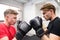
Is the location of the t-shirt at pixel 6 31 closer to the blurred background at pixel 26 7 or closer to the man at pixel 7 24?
the man at pixel 7 24

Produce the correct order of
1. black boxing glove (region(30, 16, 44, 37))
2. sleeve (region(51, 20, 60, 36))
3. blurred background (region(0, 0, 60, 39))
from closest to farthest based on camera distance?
1. sleeve (region(51, 20, 60, 36))
2. black boxing glove (region(30, 16, 44, 37))
3. blurred background (region(0, 0, 60, 39))

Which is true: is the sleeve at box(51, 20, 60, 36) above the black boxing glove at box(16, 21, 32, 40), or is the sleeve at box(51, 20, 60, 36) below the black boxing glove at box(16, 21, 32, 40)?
above

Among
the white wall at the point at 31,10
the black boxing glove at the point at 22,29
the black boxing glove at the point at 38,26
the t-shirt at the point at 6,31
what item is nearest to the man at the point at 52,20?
the black boxing glove at the point at 38,26

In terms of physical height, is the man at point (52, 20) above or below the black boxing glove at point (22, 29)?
above

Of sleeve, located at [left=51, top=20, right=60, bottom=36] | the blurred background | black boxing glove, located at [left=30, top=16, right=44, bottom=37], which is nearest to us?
sleeve, located at [left=51, top=20, right=60, bottom=36]

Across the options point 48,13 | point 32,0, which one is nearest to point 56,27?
point 48,13

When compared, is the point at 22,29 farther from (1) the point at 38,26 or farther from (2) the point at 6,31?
(2) the point at 6,31

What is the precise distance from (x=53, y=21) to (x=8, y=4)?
9.47 feet

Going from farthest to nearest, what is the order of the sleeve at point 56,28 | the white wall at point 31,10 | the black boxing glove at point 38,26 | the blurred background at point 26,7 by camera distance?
the white wall at point 31,10 → the blurred background at point 26,7 → the black boxing glove at point 38,26 → the sleeve at point 56,28

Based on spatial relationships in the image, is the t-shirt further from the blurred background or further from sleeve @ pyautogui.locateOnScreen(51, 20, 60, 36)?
the blurred background

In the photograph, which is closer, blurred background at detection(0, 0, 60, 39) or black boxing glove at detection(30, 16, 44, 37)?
black boxing glove at detection(30, 16, 44, 37)

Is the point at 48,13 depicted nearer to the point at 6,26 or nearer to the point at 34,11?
the point at 6,26

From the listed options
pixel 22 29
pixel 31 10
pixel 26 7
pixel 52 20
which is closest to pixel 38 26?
pixel 22 29

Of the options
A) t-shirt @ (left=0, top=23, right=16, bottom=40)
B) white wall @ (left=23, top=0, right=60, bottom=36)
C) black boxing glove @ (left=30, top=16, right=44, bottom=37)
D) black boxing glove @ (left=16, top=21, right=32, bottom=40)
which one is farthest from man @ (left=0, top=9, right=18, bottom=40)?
white wall @ (left=23, top=0, right=60, bottom=36)
